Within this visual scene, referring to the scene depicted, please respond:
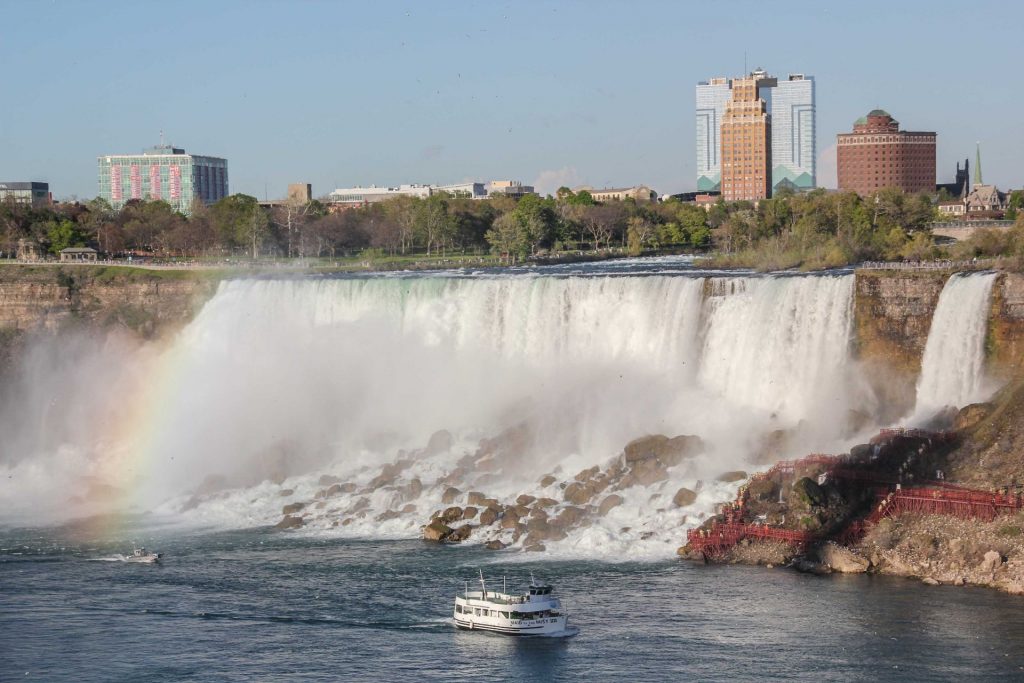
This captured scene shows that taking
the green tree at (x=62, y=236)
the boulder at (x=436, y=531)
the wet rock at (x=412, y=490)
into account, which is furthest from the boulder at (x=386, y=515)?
the green tree at (x=62, y=236)

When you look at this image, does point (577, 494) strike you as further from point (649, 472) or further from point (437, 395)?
point (437, 395)

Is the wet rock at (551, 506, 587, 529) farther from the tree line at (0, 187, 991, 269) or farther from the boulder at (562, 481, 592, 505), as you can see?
the tree line at (0, 187, 991, 269)

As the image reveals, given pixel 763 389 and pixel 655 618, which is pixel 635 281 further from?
pixel 655 618

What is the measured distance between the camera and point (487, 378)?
65.2 m

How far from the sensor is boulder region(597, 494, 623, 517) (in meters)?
49.1

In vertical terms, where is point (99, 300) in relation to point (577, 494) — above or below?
above

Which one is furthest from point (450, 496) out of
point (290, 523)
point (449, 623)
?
point (449, 623)

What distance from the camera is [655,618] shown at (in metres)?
38.1

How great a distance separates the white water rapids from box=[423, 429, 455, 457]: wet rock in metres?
0.43

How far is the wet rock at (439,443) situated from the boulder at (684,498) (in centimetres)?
1365

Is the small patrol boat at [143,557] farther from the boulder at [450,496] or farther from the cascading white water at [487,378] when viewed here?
the boulder at [450,496]

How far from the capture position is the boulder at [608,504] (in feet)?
161

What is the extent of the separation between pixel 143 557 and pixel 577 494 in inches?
563

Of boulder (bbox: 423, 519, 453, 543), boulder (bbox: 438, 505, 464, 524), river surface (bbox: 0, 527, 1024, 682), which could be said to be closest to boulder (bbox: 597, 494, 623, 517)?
river surface (bbox: 0, 527, 1024, 682)
